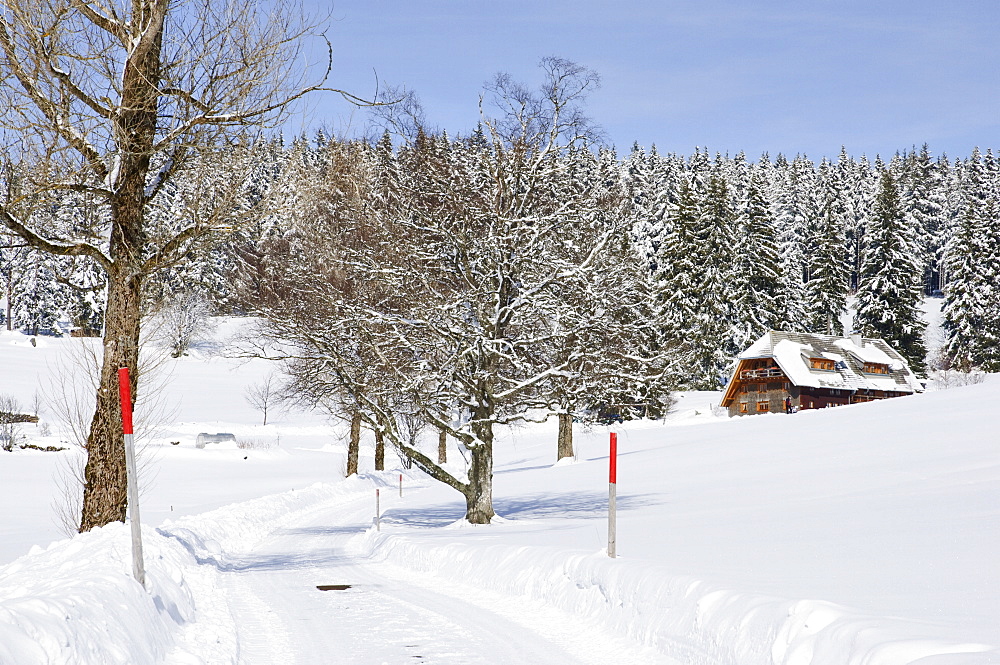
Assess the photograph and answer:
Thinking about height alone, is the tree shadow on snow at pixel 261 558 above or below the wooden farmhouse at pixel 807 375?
below

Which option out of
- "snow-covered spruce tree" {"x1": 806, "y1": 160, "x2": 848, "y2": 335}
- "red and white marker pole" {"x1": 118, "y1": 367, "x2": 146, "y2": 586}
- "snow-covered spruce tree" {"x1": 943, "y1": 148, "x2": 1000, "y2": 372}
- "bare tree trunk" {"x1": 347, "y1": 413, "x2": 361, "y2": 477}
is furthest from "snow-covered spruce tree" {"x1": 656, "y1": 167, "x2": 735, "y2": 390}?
"red and white marker pole" {"x1": 118, "y1": 367, "x2": 146, "y2": 586}

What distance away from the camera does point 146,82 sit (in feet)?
38.0

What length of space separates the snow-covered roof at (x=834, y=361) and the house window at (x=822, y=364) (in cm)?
15

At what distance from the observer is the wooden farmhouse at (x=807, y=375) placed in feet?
194

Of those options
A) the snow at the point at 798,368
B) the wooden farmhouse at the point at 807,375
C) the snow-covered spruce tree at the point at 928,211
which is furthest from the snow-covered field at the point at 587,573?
the snow-covered spruce tree at the point at 928,211

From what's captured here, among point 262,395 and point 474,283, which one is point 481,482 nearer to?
point 474,283

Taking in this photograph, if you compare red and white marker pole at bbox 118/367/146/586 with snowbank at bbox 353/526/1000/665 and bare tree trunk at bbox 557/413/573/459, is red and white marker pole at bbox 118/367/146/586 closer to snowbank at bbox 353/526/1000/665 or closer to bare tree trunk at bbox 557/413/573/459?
snowbank at bbox 353/526/1000/665

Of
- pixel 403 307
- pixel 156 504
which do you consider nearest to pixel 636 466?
pixel 403 307

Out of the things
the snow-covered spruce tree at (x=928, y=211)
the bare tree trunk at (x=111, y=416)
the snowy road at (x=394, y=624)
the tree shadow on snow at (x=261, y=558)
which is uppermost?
the snow-covered spruce tree at (x=928, y=211)

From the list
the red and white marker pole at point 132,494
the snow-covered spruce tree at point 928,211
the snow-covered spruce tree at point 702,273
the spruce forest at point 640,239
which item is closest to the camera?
the red and white marker pole at point 132,494

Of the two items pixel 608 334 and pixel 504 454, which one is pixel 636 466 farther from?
pixel 504 454

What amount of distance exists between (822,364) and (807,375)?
2.71 metres

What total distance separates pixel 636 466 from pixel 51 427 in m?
45.1

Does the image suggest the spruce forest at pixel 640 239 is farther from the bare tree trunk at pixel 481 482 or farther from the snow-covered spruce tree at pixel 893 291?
the bare tree trunk at pixel 481 482
